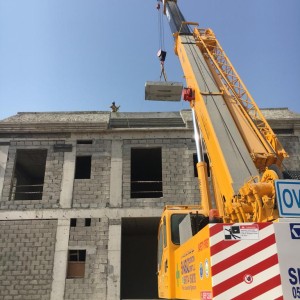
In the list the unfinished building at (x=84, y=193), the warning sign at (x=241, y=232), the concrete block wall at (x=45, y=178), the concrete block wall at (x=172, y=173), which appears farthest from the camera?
the concrete block wall at (x=172, y=173)

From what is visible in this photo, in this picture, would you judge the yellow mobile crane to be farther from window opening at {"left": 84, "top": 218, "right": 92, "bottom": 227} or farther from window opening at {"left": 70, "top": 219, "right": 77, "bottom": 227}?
window opening at {"left": 70, "top": 219, "right": 77, "bottom": 227}

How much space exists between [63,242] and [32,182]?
9074 millimetres

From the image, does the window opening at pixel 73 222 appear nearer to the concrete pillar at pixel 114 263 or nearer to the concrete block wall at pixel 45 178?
the concrete block wall at pixel 45 178

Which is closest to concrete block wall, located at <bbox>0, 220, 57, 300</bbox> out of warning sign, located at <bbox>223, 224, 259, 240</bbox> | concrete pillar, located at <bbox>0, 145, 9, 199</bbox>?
concrete pillar, located at <bbox>0, 145, 9, 199</bbox>

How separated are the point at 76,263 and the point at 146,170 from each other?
8.57 m

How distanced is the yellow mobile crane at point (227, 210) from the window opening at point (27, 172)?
834 cm

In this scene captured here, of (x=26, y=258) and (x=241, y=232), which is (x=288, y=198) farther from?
(x=26, y=258)

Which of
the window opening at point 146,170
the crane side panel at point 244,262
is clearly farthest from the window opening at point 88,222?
the crane side panel at point 244,262

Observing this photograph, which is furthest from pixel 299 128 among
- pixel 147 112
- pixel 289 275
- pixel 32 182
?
pixel 32 182

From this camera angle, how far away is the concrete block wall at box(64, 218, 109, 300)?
14.3 metres

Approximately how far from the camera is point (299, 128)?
17.3 meters

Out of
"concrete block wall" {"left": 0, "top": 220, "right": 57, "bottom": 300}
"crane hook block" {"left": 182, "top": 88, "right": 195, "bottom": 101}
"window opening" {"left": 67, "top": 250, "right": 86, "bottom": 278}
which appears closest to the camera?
"crane hook block" {"left": 182, "top": 88, "right": 195, "bottom": 101}

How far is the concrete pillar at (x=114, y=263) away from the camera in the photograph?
47.0 feet

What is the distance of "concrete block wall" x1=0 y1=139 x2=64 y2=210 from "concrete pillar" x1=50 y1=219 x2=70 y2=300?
113 centimetres
